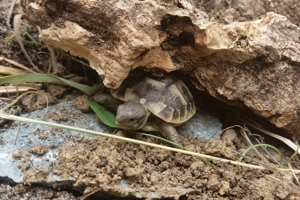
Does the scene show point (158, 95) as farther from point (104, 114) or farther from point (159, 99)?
point (104, 114)

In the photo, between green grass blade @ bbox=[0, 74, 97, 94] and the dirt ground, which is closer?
the dirt ground

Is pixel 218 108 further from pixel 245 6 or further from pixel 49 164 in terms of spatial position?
pixel 49 164

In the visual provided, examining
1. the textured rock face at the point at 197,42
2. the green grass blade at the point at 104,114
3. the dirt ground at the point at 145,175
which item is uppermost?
the textured rock face at the point at 197,42

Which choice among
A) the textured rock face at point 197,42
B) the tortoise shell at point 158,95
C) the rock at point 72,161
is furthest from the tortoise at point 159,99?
the rock at point 72,161

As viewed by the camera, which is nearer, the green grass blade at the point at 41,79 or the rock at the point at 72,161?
the rock at the point at 72,161

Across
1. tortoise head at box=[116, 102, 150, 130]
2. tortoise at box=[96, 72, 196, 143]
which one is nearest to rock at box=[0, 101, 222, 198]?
tortoise head at box=[116, 102, 150, 130]

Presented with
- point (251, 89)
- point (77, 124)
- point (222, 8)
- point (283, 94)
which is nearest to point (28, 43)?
point (77, 124)

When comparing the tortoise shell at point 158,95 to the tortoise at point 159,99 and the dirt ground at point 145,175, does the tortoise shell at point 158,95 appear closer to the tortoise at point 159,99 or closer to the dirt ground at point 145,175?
the tortoise at point 159,99

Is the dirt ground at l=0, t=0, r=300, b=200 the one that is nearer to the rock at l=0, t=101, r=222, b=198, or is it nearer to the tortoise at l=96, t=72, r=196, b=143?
the rock at l=0, t=101, r=222, b=198
